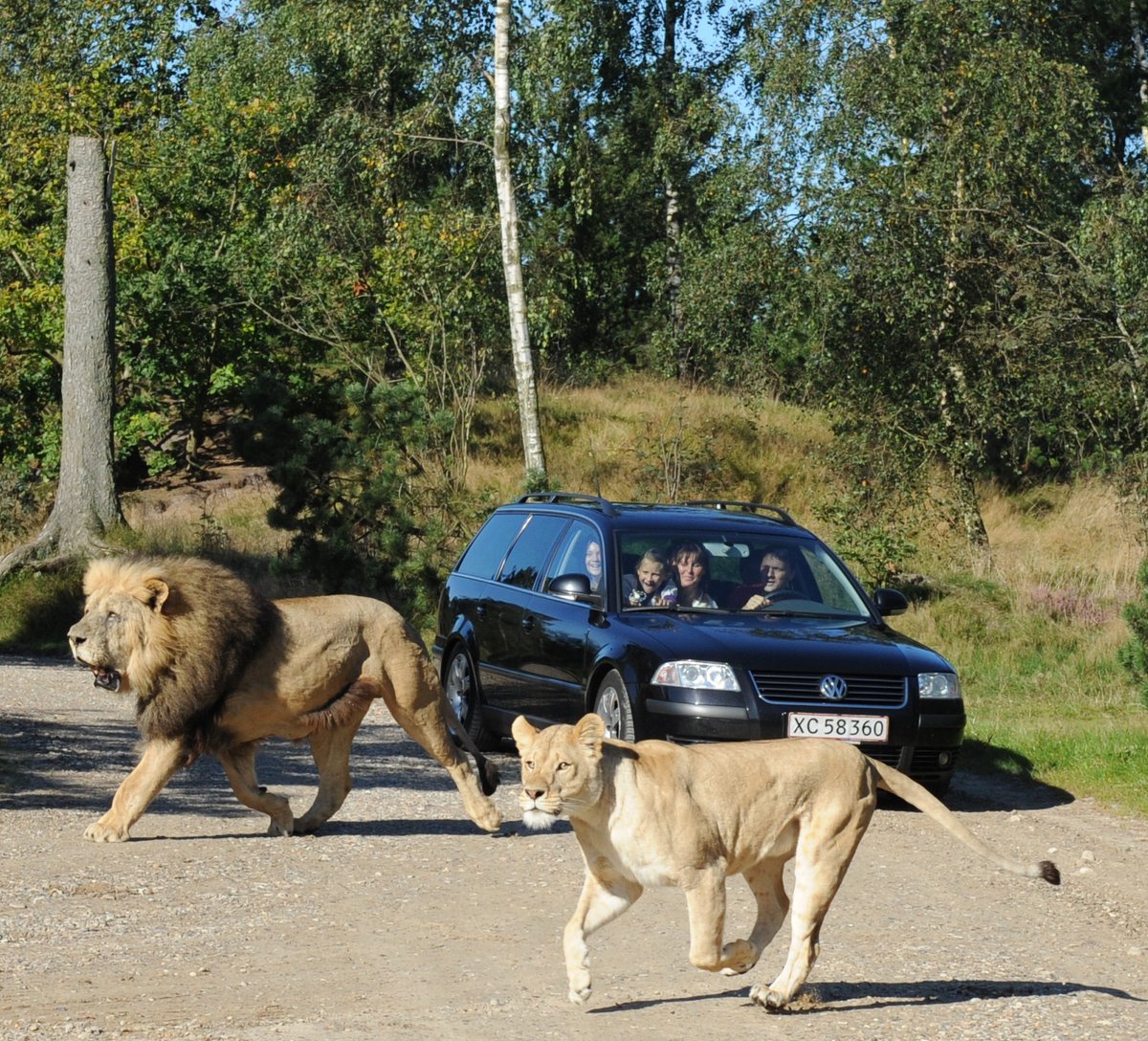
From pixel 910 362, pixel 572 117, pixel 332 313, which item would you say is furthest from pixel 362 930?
pixel 572 117

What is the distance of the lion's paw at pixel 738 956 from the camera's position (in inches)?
231

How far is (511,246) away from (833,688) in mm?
16639

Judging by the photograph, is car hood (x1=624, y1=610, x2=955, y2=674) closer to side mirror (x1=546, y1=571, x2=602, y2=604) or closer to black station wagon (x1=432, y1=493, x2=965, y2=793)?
black station wagon (x1=432, y1=493, x2=965, y2=793)

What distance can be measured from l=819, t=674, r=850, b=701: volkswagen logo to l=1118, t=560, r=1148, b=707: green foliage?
413 cm

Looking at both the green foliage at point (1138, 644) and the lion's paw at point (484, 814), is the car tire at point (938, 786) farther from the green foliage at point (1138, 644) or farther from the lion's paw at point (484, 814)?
the green foliage at point (1138, 644)

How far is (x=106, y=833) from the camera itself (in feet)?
29.3

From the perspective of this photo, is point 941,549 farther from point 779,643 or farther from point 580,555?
point 779,643

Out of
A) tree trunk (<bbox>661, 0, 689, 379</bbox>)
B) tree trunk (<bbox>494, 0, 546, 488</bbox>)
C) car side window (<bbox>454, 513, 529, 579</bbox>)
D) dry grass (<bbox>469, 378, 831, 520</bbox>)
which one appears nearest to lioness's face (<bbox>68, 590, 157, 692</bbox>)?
car side window (<bbox>454, 513, 529, 579</bbox>)

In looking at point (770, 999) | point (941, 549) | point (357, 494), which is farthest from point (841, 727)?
point (941, 549)

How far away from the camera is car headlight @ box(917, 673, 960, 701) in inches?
423

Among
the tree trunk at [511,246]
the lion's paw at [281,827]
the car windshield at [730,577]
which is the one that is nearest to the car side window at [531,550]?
the car windshield at [730,577]

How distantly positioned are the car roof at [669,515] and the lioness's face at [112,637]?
407 centimetres

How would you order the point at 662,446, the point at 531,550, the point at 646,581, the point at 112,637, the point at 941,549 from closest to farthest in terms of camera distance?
the point at 112,637
the point at 646,581
the point at 531,550
the point at 941,549
the point at 662,446

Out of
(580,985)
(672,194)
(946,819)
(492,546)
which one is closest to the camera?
(580,985)
